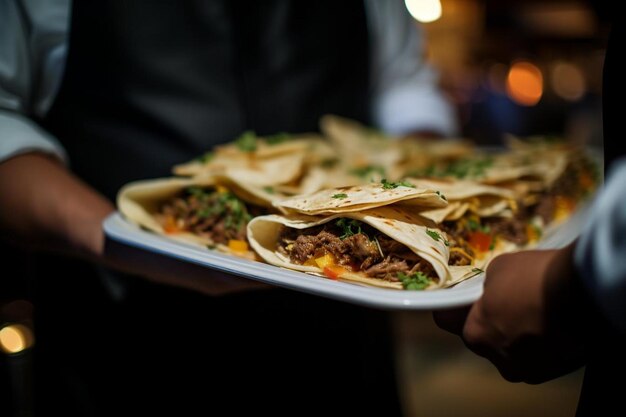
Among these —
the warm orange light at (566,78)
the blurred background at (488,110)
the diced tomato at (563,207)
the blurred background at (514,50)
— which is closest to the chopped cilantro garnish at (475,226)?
the diced tomato at (563,207)

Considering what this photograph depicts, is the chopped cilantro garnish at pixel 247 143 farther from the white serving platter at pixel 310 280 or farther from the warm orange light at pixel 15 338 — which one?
the warm orange light at pixel 15 338

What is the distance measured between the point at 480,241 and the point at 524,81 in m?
8.25

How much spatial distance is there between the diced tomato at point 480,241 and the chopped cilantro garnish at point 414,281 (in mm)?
446

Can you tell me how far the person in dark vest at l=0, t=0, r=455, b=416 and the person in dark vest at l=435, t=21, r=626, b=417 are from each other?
1086 mm

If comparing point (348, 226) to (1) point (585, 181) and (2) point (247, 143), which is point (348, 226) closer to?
(2) point (247, 143)

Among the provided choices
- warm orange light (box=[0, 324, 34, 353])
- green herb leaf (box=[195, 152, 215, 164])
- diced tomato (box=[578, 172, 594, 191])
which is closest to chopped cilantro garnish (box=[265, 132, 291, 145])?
green herb leaf (box=[195, 152, 215, 164])

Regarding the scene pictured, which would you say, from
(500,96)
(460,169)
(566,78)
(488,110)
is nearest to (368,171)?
(460,169)

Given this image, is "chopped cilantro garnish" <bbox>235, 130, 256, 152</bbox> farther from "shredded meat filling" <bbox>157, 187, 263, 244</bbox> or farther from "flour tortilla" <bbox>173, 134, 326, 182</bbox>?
"shredded meat filling" <bbox>157, 187, 263, 244</bbox>

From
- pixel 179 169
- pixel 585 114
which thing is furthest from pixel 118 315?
pixel 585 114

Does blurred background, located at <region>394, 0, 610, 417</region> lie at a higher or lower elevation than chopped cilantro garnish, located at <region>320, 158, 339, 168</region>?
lower

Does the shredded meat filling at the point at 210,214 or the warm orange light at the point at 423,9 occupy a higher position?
the warm orange light at the point at 423,9

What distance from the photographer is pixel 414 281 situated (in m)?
1.22

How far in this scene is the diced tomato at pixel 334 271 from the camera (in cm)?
128

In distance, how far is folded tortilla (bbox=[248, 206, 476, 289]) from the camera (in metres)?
1.24
